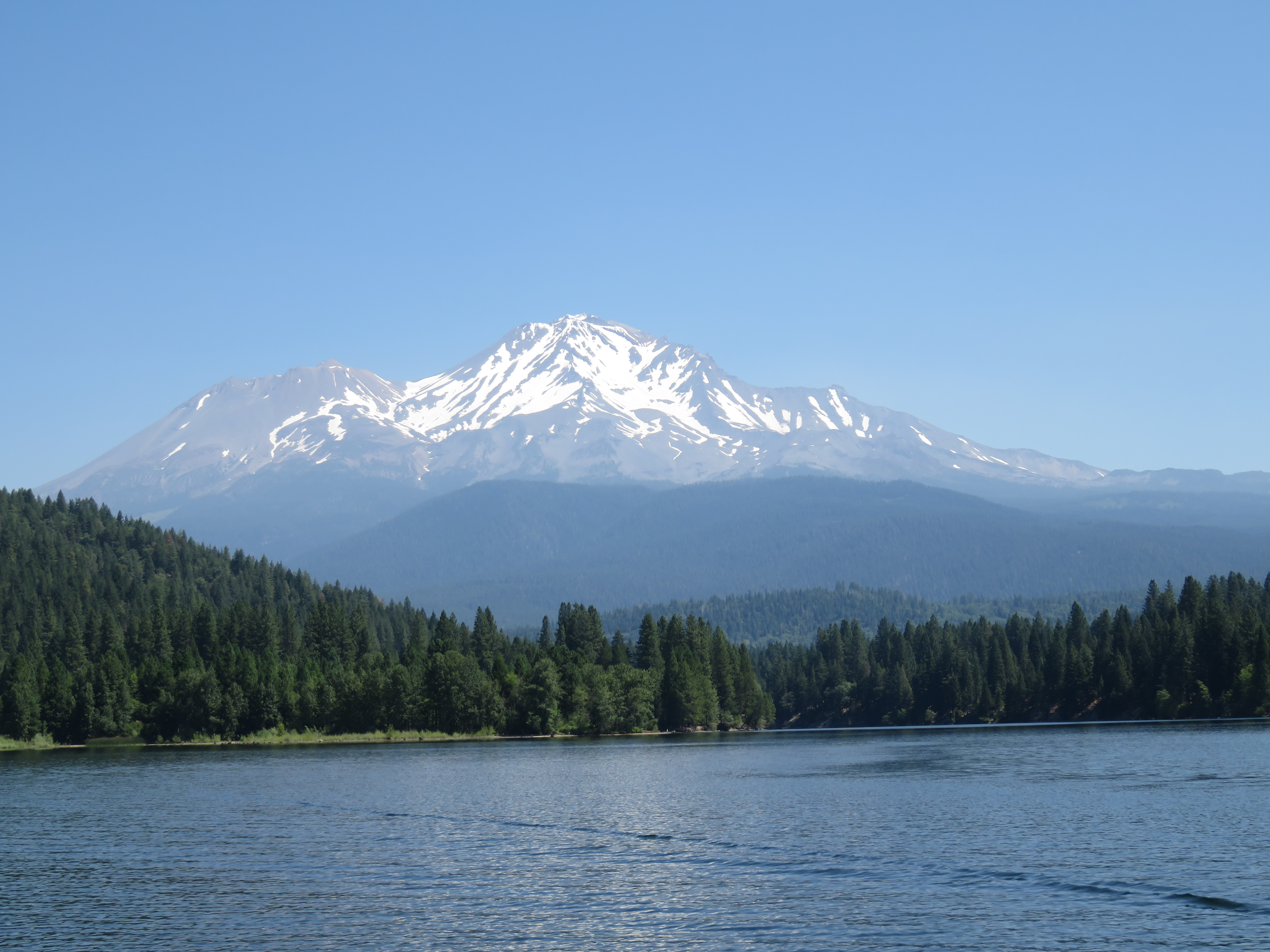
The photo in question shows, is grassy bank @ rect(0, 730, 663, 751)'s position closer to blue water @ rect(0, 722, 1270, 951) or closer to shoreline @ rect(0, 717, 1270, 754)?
shoreline @ rect(0, 717, 1270, 754)

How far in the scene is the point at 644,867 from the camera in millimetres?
55250

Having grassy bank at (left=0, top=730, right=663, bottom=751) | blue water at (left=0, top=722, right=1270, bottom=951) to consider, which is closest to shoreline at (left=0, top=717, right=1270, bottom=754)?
grassy bank at (left=0, top=730, right=663, bottom=751)

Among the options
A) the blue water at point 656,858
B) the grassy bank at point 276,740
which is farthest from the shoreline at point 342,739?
the blue water at point 656,858

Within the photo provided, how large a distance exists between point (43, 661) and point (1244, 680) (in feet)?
553

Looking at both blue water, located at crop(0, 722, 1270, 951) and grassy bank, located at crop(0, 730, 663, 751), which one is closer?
blue water, located at crop(0, 722, 1270, 951)

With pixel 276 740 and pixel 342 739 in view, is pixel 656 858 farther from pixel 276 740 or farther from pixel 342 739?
pixel 276 740

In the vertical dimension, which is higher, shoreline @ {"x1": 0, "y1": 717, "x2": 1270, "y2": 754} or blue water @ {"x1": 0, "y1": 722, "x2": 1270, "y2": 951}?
blue water @ {"x1": 0, "y1": 722, "x2": 1270, "y2": 951}

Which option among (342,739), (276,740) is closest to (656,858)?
(342,739)

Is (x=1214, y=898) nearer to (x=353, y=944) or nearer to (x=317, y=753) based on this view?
(x=353, y=944)

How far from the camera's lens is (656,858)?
5784 centimetres

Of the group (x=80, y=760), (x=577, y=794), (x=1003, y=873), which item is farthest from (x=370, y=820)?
(x=80, y=760)

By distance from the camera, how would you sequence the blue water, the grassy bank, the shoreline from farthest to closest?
Result: the grassy bank, the shoreline, the blue water

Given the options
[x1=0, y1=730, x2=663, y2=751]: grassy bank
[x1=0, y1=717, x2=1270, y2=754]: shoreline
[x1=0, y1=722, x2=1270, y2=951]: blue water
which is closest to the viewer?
[x1=0, y1=722, x2=1270, y2=951]: blue water

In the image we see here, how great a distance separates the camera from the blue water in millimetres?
41531
